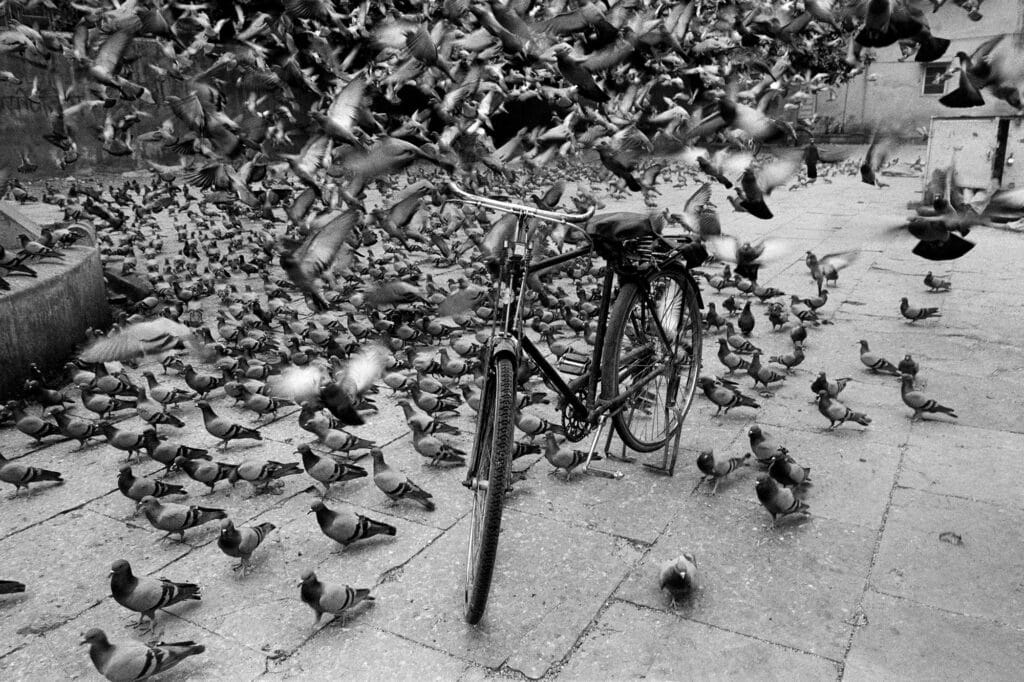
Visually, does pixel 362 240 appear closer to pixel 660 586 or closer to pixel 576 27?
pixel 576 27

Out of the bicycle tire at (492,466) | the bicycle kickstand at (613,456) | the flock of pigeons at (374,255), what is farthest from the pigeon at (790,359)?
the bicycle tire at (492,466)

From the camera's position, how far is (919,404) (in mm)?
4656

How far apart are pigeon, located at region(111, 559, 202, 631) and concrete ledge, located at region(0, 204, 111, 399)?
2991 millimetres

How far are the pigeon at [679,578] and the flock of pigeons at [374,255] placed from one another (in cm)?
1

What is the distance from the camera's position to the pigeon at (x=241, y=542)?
3184 mm

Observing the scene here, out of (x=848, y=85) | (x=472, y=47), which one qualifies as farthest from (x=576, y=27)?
(x=848, y=85)

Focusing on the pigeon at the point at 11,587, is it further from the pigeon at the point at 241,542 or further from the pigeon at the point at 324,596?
the pigeon at the point at 324,596

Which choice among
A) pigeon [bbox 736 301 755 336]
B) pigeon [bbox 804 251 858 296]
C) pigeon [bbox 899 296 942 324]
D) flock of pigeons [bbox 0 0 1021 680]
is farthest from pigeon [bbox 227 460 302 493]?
pigeon [bbox 804 251 858 296]

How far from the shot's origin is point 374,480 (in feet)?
12.8

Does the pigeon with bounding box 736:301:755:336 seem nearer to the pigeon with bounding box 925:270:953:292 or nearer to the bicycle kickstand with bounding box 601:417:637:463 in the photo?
the pigeon with bounding box 925:270:953:292

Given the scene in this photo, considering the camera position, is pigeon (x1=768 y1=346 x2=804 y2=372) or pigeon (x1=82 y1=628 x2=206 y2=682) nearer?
pigeon (x1=82 y1=628 x2=206 y2=682)

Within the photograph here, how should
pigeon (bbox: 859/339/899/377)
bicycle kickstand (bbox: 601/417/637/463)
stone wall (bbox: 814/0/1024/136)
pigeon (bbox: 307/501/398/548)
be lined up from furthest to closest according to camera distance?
1. stone wall (bbox: 814/0/1024/136)
2. pigeon (bbox: 859/339/899/377)
3. bicycle kickstand (bbox: 601/417/637/463)
4. pigeon (bbox: 307/501/398/548)

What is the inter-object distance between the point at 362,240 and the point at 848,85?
26.9 metres

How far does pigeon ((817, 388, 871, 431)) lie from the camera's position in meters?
4.52
